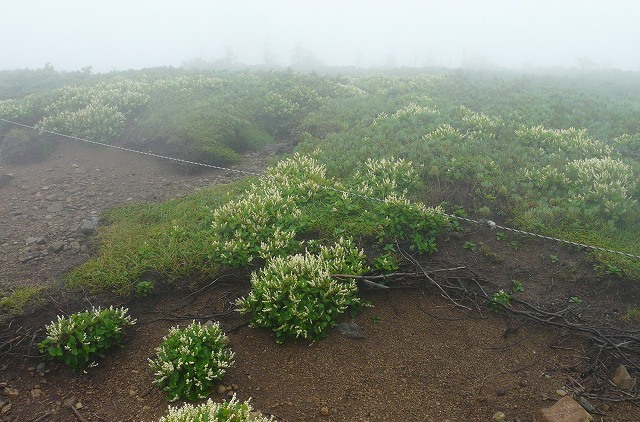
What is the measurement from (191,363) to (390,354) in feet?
8.64

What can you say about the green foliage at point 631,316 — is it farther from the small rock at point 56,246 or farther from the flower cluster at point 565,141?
the small rock at point 56,246

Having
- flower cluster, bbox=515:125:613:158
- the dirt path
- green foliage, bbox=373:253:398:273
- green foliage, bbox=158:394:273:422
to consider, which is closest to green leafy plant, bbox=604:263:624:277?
green foliage, bbox=373:253:398:273

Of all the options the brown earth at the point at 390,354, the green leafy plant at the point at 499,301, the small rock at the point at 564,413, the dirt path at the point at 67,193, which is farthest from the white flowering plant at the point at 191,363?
the green leafy plant at the point at 499,301

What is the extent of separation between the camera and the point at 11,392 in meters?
5.33

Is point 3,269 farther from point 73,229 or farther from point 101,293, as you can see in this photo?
point 101,293

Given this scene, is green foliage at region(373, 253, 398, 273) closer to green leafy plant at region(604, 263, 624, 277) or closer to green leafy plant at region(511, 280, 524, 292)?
green leafy plant at region(511, 280, 524, 292)

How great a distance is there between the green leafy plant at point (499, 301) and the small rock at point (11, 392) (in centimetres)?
657

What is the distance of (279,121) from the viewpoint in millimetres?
16375

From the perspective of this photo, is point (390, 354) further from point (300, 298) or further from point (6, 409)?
point (6, 409)

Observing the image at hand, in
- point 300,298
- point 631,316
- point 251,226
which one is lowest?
point 631,316

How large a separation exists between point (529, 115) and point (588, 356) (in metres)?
10.8

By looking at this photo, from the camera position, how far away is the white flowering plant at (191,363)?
16.8ft

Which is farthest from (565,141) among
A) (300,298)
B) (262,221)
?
(300,298)

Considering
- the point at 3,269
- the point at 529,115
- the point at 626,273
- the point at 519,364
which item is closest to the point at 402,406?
the point at 519,364
